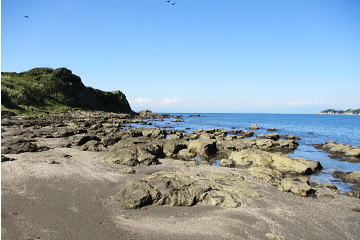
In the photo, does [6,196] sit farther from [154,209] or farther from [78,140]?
[78,140]

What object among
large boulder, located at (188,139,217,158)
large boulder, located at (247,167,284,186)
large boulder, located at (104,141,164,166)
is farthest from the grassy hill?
large boulder, located at (247,167,284,186)

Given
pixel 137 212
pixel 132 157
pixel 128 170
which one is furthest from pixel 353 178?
pixel 132 157

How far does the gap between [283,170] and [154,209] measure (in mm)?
16389

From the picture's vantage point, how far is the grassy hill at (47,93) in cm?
8262

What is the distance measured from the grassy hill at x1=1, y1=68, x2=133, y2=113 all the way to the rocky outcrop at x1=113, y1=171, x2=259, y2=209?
229 feet

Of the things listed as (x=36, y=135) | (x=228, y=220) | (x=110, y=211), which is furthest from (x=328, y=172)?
(x=36, y=135)

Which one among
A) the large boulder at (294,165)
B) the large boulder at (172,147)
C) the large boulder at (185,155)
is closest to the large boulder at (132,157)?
the large boulder at (172,147)

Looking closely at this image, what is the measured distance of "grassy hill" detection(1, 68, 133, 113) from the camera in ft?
271

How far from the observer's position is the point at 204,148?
34219mm

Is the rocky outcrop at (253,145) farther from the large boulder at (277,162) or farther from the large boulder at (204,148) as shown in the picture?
the large boulder at (277,162)

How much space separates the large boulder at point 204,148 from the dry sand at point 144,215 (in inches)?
526

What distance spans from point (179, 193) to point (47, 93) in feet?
324

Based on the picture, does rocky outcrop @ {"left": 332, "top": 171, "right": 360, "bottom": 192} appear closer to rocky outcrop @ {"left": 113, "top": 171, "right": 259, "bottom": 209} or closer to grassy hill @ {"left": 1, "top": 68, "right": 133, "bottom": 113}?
rocky outcrop @ {"left": 113, "top": 171, "right": 259, "bottom": 209}

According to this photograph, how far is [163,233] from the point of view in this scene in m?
12.7
